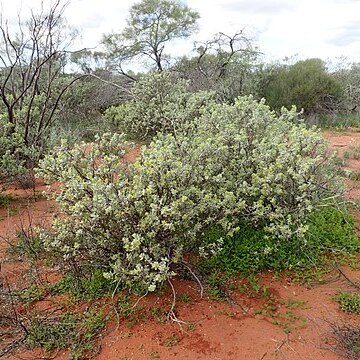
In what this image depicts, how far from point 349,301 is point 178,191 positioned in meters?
1.75

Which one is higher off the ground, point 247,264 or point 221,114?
point 221,114

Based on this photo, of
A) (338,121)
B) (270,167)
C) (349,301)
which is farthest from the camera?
(338,121)

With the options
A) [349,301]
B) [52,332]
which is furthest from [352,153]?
[52,332]

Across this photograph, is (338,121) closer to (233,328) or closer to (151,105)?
(151,105)

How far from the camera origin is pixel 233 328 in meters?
3.31

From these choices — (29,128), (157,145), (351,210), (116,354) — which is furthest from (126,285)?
(29,128)

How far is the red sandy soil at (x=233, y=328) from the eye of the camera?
3.08 m

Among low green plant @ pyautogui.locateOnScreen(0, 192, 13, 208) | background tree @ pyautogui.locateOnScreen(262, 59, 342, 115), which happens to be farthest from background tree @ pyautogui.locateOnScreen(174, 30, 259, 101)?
low green plant @ pyautogui.locateOnScreen(0, 192, 13, 208)

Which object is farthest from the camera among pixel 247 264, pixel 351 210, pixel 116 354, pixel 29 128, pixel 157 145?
pixel 29 128

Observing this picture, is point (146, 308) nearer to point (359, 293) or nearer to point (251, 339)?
point (251, 339)

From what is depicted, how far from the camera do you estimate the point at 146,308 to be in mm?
3527

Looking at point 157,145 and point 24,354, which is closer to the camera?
point 24,354

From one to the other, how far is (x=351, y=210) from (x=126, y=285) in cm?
328

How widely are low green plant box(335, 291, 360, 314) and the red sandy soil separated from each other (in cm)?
6
